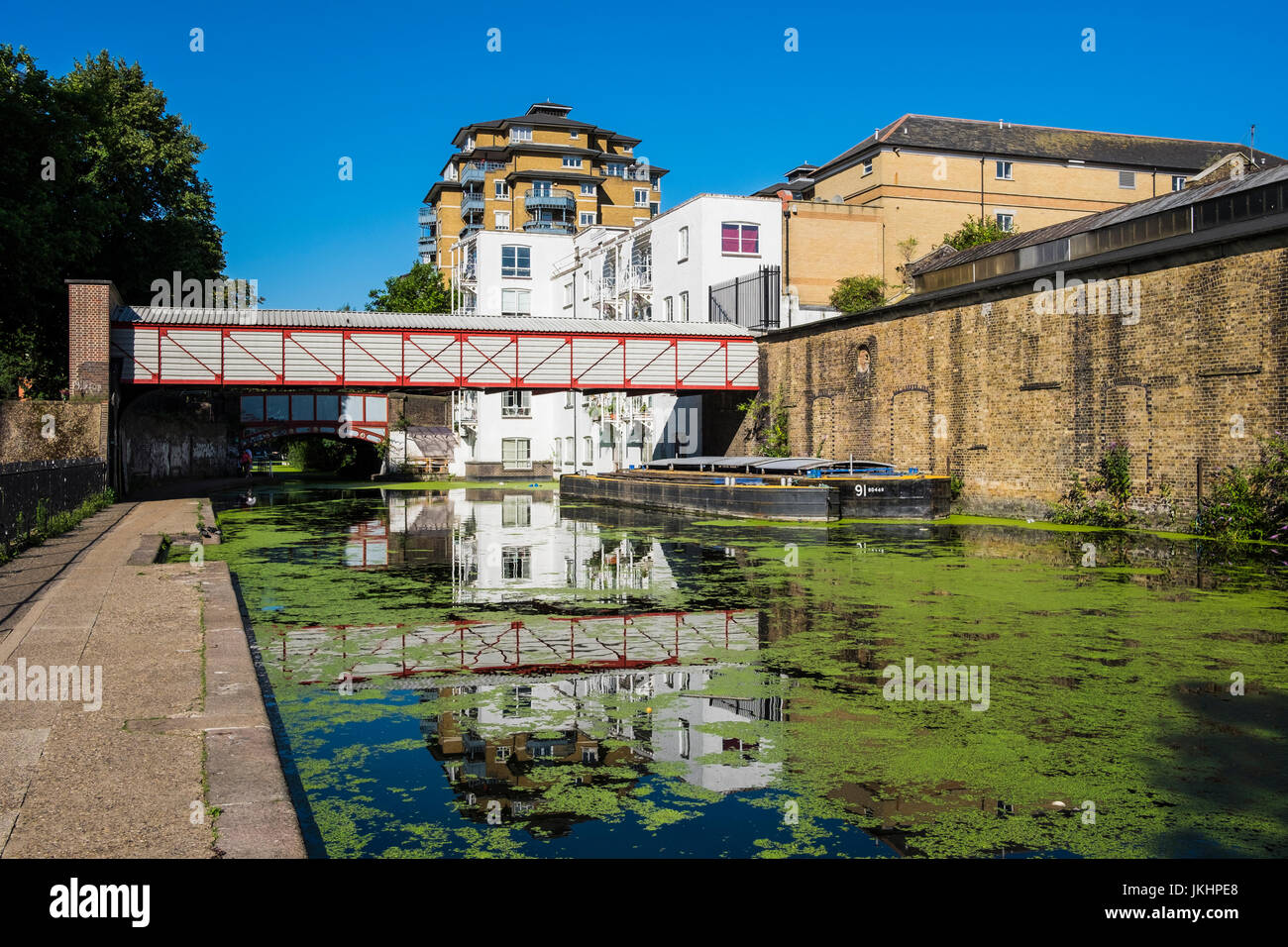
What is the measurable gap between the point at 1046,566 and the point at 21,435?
76.2 ft

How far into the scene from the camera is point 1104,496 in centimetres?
1962

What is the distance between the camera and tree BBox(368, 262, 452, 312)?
66.4 metres

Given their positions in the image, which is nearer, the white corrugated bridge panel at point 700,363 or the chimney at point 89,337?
the chimney at point 89,337

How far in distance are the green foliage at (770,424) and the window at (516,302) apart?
24.3 meters

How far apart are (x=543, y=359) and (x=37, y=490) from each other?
60.9 feet

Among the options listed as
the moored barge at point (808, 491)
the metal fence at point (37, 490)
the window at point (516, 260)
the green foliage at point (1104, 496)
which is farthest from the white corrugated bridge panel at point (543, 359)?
the window at point (516, 260)

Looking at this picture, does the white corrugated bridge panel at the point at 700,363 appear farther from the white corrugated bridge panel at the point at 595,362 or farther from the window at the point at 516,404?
the window at the point at 516,404

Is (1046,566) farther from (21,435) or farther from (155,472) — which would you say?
(155,472)

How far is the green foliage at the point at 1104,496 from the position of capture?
750 inches

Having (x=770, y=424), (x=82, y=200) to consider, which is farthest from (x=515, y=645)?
(x=82, y=200)

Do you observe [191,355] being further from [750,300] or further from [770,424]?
[750,300]

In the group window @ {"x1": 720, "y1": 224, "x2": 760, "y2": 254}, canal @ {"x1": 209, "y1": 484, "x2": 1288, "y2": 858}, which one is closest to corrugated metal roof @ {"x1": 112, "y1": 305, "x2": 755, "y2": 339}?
window @ {"x1": 720, "y1": 224, "x2": 760, "y2": 254}

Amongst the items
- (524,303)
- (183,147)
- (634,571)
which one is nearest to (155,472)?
(183,147)
